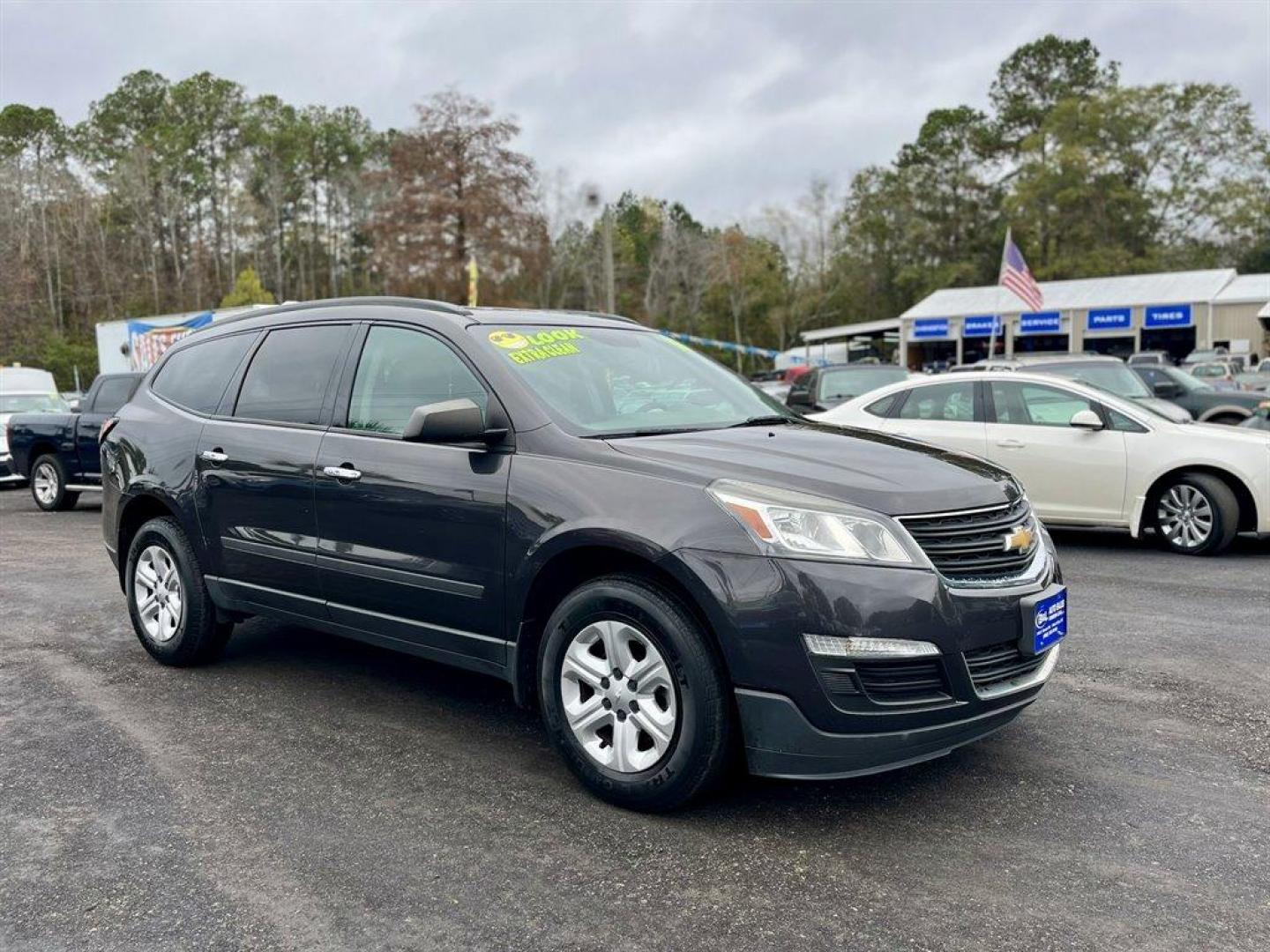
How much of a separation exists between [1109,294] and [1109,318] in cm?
237

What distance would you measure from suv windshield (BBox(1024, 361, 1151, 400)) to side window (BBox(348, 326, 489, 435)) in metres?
9.52

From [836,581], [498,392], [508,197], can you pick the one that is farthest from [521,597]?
[508,197]

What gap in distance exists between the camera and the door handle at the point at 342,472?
4.38 meters

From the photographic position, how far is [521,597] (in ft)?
12.6

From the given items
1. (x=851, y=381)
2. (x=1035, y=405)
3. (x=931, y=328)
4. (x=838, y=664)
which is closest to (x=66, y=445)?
(x=851, y=381)

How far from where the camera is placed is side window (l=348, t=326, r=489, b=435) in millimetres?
4312

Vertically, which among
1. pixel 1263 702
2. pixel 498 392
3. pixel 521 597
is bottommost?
pixel 1263 702

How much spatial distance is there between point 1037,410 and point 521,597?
657cm

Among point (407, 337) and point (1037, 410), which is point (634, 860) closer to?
point (407, 337)

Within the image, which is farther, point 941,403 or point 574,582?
point 941,403

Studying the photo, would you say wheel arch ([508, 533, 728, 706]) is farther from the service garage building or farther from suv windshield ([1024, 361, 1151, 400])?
the service garage building

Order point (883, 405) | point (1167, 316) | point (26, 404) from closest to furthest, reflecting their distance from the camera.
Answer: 1. point (883, 405)
2. point (26, 404)
3. point (1167, 316)

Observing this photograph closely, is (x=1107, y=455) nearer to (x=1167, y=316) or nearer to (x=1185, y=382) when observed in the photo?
(x=1185, y=382)

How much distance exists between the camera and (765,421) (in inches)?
180
